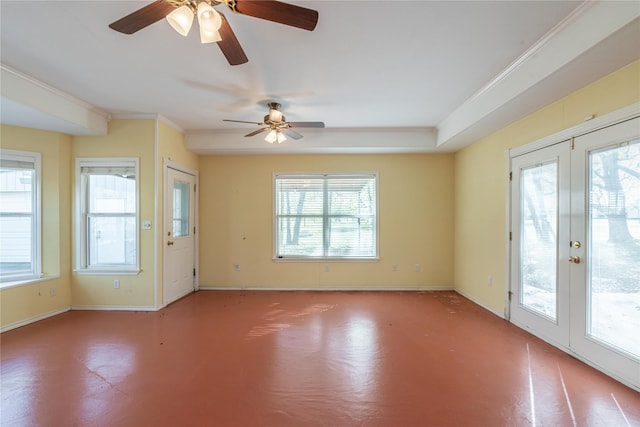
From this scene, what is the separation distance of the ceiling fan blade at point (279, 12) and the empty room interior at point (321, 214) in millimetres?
12

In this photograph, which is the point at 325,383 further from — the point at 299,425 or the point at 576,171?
the point at 576,171

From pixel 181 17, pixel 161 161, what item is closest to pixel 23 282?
pixel 161 161

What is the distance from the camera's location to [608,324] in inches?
86.6

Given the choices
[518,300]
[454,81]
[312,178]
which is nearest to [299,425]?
[518,300]

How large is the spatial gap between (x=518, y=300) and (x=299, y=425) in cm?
294

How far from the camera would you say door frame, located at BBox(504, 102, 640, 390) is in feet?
6.78

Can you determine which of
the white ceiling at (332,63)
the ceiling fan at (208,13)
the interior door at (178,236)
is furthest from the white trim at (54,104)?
the ceiling fan at (208,13)

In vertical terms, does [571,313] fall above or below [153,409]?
above

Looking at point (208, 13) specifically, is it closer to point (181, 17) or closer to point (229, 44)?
point (181, 17)

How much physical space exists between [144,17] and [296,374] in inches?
106

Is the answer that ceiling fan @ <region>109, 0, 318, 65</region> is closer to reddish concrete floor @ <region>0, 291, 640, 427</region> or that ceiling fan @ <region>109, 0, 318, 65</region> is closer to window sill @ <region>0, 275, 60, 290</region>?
reddish concrete floor @ <region>0, 291, 640, 427</region>

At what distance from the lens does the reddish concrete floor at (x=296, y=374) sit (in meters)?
1.78

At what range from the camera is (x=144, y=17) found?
155 cm

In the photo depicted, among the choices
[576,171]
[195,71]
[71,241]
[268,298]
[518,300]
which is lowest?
[268,298]
